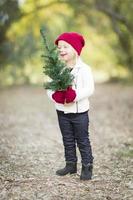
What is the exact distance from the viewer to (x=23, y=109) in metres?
13.6

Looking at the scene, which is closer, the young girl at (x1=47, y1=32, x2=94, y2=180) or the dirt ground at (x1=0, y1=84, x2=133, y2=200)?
the dirt ground at (x1=0, y1=84, x2=133, y2=200)

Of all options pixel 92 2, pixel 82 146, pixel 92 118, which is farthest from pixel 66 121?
pixel 92 2

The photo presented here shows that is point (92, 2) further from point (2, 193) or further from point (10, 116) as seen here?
point (2, 193)

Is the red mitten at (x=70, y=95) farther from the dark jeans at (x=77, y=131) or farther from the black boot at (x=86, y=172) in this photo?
the black boot at (x=86, y=172)

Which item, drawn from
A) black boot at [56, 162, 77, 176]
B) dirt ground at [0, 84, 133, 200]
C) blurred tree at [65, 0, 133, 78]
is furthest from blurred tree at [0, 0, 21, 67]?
black boot at [56, 162, 77, 176]

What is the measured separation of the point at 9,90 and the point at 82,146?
1248 centimetres

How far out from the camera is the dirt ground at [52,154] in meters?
5.96

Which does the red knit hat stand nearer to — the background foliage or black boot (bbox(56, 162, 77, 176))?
black boot (bbox(56, 162, 77, 176))

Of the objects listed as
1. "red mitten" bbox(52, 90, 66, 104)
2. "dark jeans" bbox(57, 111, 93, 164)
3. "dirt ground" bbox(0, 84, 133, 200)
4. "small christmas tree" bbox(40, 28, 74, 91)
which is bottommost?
"dirt ground" bbox(0, 84, 133, 200)

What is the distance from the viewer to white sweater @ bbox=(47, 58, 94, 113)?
618 centimetres

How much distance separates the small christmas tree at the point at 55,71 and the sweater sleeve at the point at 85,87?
0.48 feet

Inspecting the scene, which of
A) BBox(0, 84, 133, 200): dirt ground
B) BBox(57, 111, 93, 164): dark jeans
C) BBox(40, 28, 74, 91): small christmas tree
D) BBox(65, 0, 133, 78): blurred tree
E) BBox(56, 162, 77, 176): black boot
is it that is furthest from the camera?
BBox(65, 0, 133, 78): blurred tree

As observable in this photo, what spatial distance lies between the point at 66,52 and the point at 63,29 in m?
15.5

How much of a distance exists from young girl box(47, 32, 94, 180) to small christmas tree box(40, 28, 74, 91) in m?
0.09
